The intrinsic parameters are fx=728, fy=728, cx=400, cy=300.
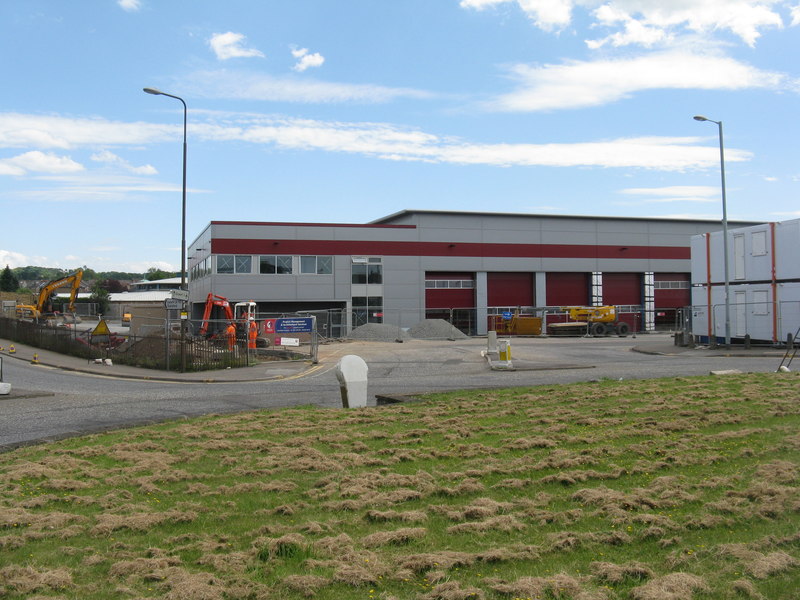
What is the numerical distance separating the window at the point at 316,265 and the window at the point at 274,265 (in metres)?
1.08

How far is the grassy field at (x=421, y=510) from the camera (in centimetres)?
475

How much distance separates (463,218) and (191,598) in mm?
56572

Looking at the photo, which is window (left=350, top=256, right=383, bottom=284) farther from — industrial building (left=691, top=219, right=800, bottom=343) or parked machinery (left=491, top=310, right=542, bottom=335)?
industrial building (left=691, top=219, right=800, bottom=343)

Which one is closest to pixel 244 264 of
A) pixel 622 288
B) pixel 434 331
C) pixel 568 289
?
pixel 434 331

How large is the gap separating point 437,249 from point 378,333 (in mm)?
13792

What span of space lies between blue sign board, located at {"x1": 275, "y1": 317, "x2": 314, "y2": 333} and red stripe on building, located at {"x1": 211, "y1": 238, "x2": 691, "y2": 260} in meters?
19.5

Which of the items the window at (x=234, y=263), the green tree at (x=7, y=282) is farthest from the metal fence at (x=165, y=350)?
the green tree at (x=7, y=282)

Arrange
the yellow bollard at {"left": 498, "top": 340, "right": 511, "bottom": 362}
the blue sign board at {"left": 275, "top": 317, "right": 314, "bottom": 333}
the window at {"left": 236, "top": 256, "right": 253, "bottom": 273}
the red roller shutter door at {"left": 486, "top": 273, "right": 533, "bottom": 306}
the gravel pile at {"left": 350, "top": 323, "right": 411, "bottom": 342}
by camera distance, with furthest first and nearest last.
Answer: the red roller shutter door at {"left": 486, "top": 273, "right": 533, "bottom": 306} → the window at {"left": 236, "top": 256, "right": 253, "bottom": 273} → the gravel pile at {"left": 350, "top": 323, "right": 411, "bottom": 342} → the blue sign board at {"left": 275, "top": 317, "right": 314, "bottom": 333} → the yellow bollard at {"left": 498, "top": 340, "right": 511, "bottom": 362}

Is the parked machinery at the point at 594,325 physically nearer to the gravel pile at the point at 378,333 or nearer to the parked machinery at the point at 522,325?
the parked machinery at the point at 522,325

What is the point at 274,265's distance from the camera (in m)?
55.7

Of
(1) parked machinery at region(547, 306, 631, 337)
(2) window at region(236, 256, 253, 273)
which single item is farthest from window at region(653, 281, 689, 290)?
(2) window at region(236, 256, 253, 273)

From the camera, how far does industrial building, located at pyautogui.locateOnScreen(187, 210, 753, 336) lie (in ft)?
183

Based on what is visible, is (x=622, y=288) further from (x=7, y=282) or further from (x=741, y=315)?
(x=7, y=282)

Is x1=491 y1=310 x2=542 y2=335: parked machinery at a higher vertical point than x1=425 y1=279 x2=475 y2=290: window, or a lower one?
lower
